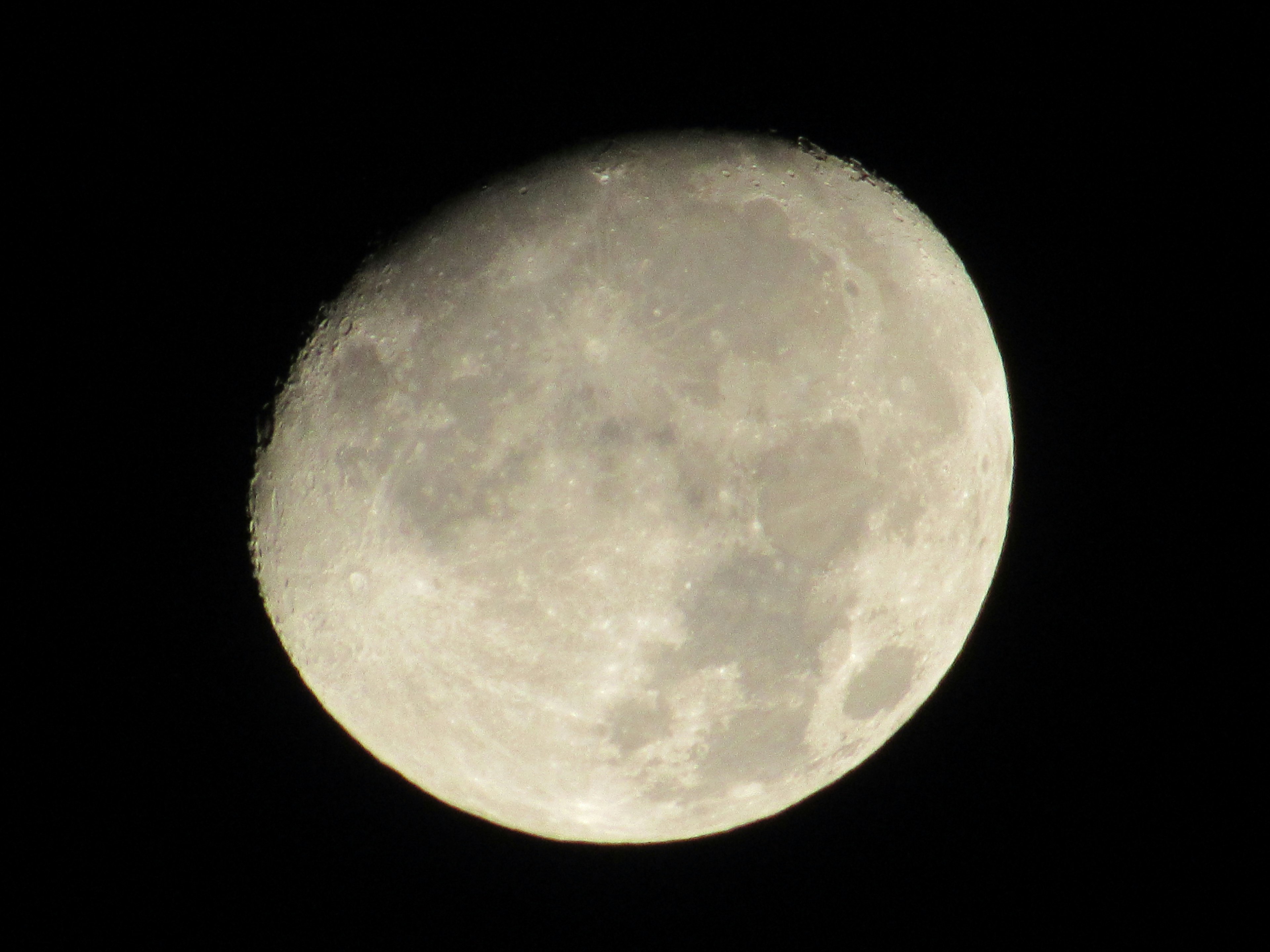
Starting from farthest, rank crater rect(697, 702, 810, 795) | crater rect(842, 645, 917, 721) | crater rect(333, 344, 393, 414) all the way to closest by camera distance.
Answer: crater rect(842, 645, 917, 721), crater rect(697, 702, 810, 795), crater rect(333, 344, 393, 414)

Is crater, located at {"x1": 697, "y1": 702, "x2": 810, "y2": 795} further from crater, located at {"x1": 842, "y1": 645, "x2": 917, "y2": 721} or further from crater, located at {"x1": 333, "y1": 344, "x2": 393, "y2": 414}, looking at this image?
crater, located at {"x1": 333, "y1": 344, "x2": 393, "y2": 414}

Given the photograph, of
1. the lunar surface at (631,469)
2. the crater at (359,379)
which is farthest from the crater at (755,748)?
the crater at (359,379)

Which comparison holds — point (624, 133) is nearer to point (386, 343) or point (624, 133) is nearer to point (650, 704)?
point (386, 343)

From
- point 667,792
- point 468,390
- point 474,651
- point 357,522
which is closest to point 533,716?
point 474,651

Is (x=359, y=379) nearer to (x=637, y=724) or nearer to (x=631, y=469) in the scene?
(x=631, y=469)

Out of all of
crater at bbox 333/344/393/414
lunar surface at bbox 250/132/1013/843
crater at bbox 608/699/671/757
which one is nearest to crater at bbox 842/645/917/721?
lunar surface at bbox 250/132/1013/843

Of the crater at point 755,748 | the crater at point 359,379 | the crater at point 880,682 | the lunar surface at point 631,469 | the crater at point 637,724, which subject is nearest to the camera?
the lunar surface at point 631,469

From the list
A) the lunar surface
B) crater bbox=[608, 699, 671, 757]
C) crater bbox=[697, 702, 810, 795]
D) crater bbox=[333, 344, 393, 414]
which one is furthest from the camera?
crater bbox=[697, 702, 810, 795]

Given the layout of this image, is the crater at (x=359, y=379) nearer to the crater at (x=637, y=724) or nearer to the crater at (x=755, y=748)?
the crater at (x=637, y=724)

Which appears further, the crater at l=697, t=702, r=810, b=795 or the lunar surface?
the crater at l=697, t=702, r=810, b=795
